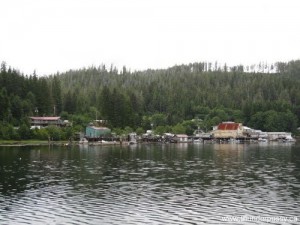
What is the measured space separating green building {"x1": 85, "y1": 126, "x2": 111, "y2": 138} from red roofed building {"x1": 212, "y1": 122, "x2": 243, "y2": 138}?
1910 inches

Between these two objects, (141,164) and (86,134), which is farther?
(86,134)

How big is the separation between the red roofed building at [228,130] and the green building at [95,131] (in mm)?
48513

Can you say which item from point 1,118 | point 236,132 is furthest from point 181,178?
point 236,132

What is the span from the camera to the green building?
132m

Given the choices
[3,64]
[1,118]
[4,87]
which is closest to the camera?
[1,118]

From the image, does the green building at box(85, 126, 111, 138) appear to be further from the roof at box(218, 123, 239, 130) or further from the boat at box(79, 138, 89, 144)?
the roof at box(218, 123, 239, 130)

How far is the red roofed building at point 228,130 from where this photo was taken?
165 meters

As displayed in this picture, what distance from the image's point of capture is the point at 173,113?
188500 millimetres

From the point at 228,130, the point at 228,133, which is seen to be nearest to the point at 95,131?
the point at 228,130

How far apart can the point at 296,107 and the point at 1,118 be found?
117m

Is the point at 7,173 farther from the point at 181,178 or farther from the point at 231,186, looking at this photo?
the point at 231,186

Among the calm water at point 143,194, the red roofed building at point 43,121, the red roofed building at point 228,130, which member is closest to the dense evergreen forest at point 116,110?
the red roofed building at point 43,121

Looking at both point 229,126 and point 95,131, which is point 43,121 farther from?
point 229,126

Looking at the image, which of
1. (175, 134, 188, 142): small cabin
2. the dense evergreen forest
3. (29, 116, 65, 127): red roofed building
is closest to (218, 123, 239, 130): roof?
the dense evergreen forest
